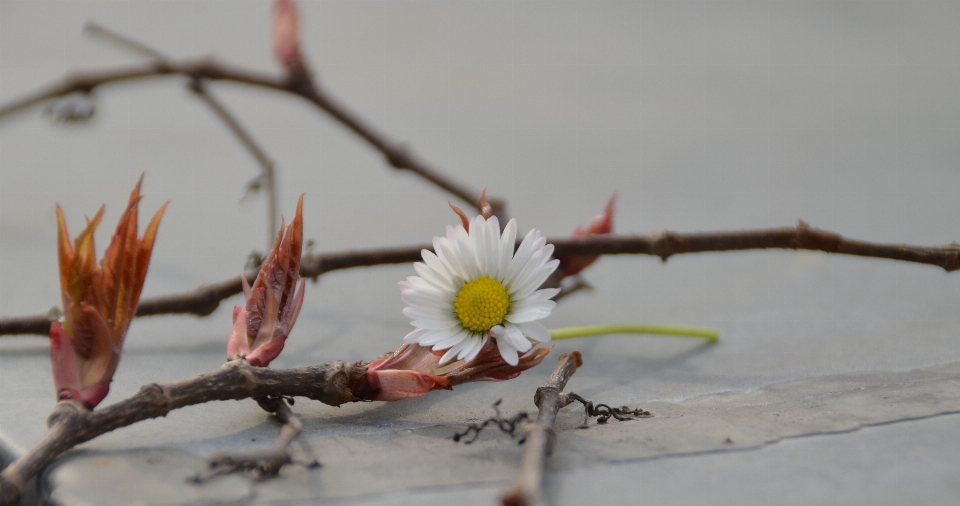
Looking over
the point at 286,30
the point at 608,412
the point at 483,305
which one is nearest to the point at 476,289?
the point at 483,305

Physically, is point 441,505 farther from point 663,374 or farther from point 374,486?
point 663,374

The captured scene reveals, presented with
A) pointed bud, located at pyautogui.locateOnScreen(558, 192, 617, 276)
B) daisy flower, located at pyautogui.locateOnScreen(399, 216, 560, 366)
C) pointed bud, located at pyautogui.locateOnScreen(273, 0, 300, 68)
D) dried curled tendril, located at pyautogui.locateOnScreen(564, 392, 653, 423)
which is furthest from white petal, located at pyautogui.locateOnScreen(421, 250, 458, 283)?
pointed bud, located at pyautogui.locateOnScreen(273, 0, 300, 68)

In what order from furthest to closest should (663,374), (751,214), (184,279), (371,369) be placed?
(751,214) → (184,279) → (663,374) → (371,369)

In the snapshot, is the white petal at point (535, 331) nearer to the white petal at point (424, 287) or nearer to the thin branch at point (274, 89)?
the white petal at point (424, 287)

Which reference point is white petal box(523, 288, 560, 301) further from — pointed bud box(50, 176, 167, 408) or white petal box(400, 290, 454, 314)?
pointed bud box(50, 176, 167, 408)

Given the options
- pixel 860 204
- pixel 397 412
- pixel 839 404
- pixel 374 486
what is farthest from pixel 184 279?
pixel 860 204

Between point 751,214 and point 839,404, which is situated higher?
point 751,214
